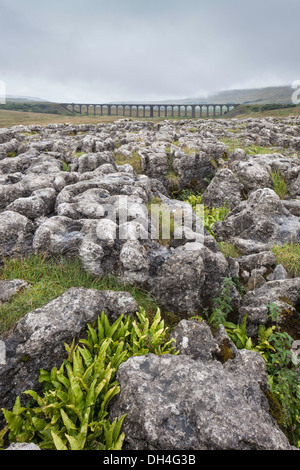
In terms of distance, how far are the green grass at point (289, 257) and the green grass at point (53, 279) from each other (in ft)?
14.6

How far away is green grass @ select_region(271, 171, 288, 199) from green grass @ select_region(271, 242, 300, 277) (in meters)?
7.09

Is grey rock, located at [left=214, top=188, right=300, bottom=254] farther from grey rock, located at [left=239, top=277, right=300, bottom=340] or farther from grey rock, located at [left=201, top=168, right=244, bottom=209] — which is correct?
grey rock, located at [left=201, top=168, right=244, bottom=209]

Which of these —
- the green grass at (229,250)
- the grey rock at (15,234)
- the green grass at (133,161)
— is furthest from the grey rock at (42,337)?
the green grass at (133,161)

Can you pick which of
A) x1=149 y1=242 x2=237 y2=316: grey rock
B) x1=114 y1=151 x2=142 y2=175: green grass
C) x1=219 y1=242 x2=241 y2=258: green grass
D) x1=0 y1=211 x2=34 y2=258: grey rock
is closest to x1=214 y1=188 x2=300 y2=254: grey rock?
x1=219 y1=242 x2=241 y2=258: green grass

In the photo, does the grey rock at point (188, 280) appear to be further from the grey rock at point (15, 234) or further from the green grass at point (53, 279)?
the grey rock at point (15, 234)

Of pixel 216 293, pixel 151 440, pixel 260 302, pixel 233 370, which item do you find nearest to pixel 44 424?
pixel 151 440

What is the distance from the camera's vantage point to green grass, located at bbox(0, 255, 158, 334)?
613cm

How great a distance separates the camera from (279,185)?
51.1ft

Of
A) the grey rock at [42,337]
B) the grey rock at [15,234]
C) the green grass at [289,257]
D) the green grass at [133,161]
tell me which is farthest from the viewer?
the green grass at [133,161]

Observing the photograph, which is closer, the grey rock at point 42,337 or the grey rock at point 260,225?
the grey rock at point 42,337

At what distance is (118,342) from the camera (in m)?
5.21

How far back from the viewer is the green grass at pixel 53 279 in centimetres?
613

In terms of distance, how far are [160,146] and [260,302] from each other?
17.2 m

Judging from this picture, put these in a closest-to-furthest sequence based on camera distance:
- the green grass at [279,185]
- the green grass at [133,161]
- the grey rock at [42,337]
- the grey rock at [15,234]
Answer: the grey rock at [42,337] < the grey rock at [15,234] < the green grass at [279,185] < the green grass at [133,161]
